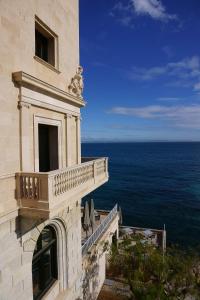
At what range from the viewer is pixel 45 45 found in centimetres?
1167

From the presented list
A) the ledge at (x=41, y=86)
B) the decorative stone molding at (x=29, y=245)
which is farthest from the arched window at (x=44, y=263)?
the ledge at (x=41, y=86)

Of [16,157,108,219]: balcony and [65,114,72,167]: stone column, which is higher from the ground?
[65,114,72,167]: stone column

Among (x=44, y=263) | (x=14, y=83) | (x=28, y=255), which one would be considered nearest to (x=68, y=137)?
(x=14, y=83)

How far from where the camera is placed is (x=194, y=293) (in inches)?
579

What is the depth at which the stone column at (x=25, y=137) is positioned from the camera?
9.19m

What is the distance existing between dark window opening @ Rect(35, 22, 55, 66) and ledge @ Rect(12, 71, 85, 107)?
1.56 metres

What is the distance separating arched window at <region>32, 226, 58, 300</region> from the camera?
11156 millimetres

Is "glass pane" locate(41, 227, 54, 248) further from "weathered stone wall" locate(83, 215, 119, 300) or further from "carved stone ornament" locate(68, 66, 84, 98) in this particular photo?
"carved stone ornament" locate(68, 66, 84, 98)

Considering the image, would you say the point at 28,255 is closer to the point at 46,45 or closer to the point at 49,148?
the point at 49,148

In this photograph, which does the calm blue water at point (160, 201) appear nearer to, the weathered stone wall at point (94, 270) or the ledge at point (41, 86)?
the weathered stone wall at point (94, 270)

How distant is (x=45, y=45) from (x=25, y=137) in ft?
15.8

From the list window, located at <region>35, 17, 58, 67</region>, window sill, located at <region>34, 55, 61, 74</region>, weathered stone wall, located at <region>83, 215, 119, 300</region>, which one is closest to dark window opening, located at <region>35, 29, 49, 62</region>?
window, located at <region>35, 17, 58, 67</region>

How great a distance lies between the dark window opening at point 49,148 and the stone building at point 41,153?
0.15 feet

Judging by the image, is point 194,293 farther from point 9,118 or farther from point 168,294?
point 9,118
